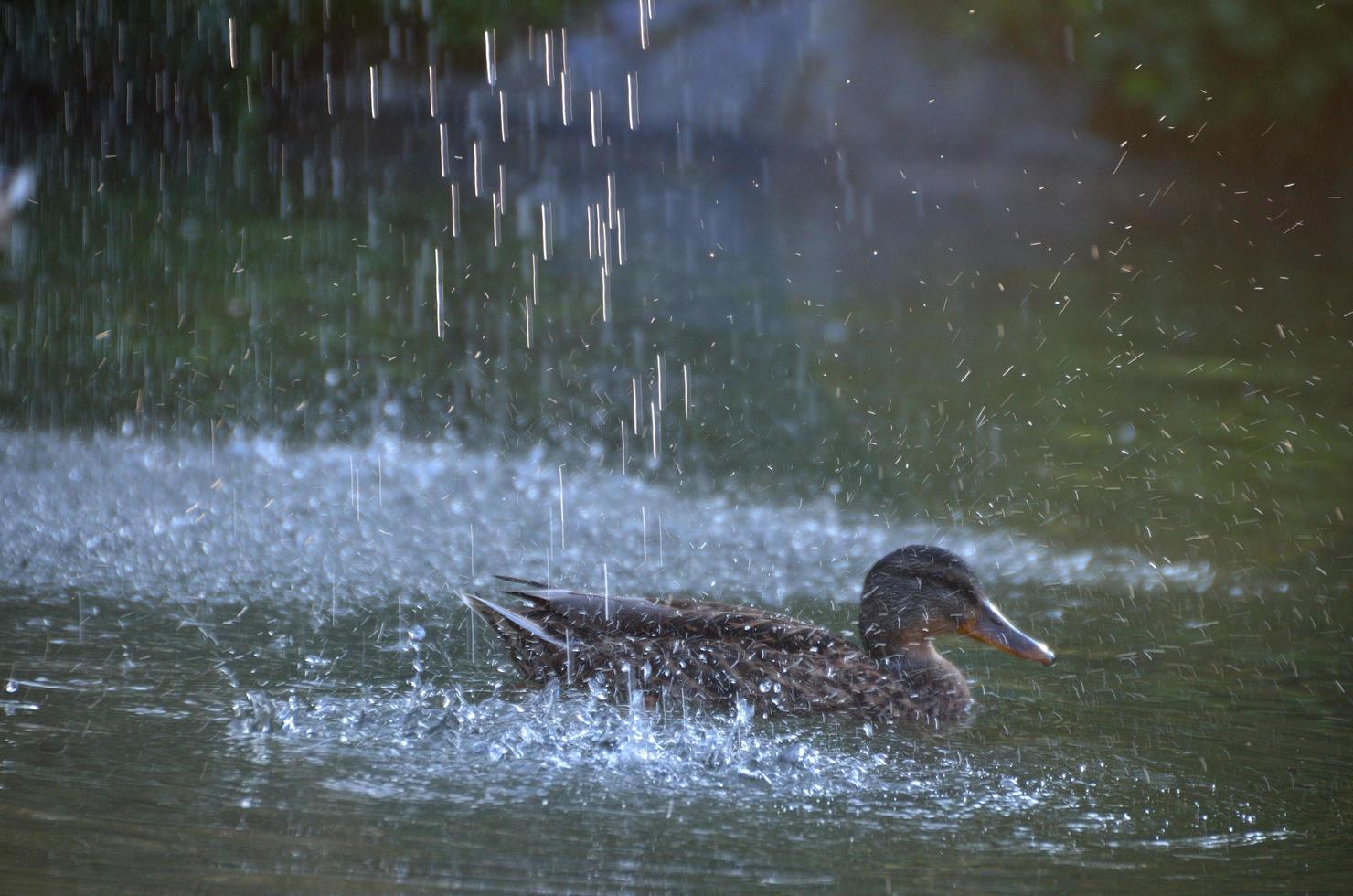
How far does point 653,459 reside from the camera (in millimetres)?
8453

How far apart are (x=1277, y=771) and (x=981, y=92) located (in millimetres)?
15825

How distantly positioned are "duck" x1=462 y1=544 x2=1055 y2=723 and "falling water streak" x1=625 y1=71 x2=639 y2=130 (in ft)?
46.6

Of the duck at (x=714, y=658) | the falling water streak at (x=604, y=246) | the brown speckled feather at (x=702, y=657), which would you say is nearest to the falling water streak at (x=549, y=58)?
the falling water streak at (x=604, y=246)

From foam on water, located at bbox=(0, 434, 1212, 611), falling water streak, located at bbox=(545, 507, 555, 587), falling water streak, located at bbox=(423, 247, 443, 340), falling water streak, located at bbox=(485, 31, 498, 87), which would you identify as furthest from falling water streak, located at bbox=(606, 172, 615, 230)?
falling water streak, located at bbox=(545, 507, 555, 587)

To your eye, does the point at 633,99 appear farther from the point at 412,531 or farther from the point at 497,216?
the point at 412,531

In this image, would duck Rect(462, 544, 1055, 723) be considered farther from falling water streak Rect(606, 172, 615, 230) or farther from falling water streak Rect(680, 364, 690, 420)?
falling water streak Rect(606, 172, 615, 230)

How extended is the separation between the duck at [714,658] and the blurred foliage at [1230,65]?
13900mm

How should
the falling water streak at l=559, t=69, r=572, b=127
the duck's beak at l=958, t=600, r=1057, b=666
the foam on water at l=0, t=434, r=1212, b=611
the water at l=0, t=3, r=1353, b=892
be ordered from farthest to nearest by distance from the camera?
the falling water streak at l=559, t=69, r=572, b=127 < the foam on water at l=0, t=434, r=1212, b=611 < the duck's beak at l=958, t=600, r=1057, b=666 < the water at l=0, t=3, r=1353, b=892

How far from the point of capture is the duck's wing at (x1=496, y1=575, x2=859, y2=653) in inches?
196

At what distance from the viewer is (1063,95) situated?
18.9 meters

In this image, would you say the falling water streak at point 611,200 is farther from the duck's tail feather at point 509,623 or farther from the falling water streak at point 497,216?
the duck's tail feather at point 509,623

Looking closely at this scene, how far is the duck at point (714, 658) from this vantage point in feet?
16.0

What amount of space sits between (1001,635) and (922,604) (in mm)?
301

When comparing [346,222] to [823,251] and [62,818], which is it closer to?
[823,251]
